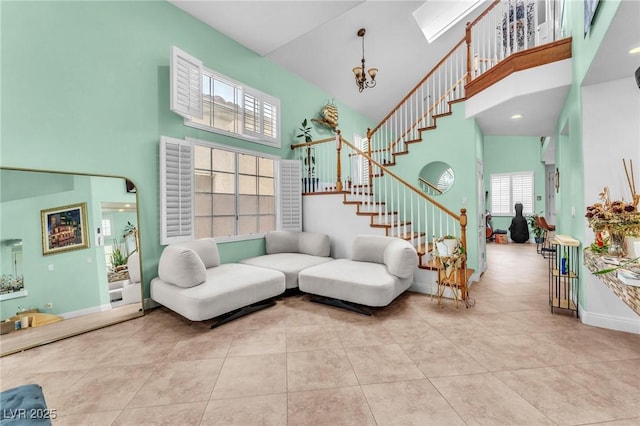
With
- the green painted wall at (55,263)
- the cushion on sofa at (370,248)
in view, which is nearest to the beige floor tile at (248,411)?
the green painted wall at (55,263)

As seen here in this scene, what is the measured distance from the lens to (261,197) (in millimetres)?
4684

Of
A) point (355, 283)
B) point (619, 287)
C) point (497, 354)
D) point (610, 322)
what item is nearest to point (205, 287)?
point (355, 283)

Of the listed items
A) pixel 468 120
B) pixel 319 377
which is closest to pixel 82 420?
pixel 319 377

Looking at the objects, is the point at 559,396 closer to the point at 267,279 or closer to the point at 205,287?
the point at 267,279

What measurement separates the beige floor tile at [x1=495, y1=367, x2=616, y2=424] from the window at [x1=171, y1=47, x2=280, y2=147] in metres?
4.29

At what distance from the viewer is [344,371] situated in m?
1.98

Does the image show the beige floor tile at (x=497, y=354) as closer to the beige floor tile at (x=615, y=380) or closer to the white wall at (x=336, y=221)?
the beige floor tile at (x=615, y=380)

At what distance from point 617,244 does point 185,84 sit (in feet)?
15.8

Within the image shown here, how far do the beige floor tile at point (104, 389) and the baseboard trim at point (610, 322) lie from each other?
4175 mm

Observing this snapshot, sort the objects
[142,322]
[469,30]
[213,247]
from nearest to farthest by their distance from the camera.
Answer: [142,322]
[213,247]
[469,30]

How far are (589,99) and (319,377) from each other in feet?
12.4

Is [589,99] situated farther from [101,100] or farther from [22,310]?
[22,310]

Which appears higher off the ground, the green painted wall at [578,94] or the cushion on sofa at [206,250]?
the green painted wall at [578,94]

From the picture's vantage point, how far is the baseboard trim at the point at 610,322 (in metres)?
2.53
